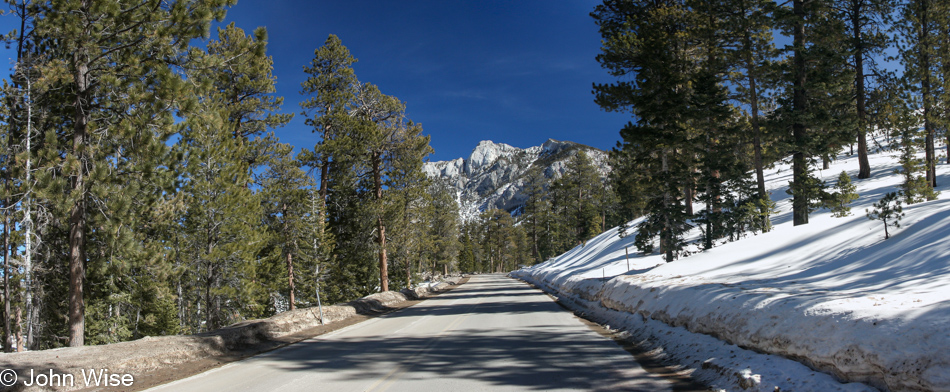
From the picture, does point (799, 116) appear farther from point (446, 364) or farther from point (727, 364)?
point (446, 364)

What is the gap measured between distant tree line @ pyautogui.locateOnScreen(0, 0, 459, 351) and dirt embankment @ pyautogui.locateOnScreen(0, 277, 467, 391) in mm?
3470

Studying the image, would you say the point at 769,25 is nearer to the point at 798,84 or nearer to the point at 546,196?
the point at 798,84

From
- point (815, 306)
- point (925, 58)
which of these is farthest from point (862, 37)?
point (815, 306)

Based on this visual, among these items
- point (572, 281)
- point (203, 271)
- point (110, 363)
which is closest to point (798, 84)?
point (572, 281)

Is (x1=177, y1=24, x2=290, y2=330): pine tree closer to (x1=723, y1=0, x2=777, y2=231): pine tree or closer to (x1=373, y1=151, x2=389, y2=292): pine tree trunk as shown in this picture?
(x1=373, y1=151, x2=389, y2=292): pine tree trunk

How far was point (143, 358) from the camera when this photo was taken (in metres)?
7.16

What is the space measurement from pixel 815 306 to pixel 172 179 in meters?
13.0

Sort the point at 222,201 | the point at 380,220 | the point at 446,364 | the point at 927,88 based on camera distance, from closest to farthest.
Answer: the point at 446,364 → the point at 222,201 → the point at 927,88 → the point at 380,220

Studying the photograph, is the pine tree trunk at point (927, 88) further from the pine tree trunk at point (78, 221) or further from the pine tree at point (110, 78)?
the pine tree trunk at point (78, 221)

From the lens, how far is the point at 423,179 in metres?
26.3

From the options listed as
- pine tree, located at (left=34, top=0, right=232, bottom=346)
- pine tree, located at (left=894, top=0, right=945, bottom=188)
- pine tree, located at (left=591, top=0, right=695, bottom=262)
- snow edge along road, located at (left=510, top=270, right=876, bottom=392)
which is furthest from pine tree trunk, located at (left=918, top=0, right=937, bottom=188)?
pine tree, located at (left=34, top=0, right=232, bottom=346)

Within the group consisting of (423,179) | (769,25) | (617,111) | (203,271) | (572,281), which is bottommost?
(572,281)

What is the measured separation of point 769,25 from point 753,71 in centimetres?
179

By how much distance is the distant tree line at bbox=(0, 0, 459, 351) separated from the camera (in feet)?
31.0
